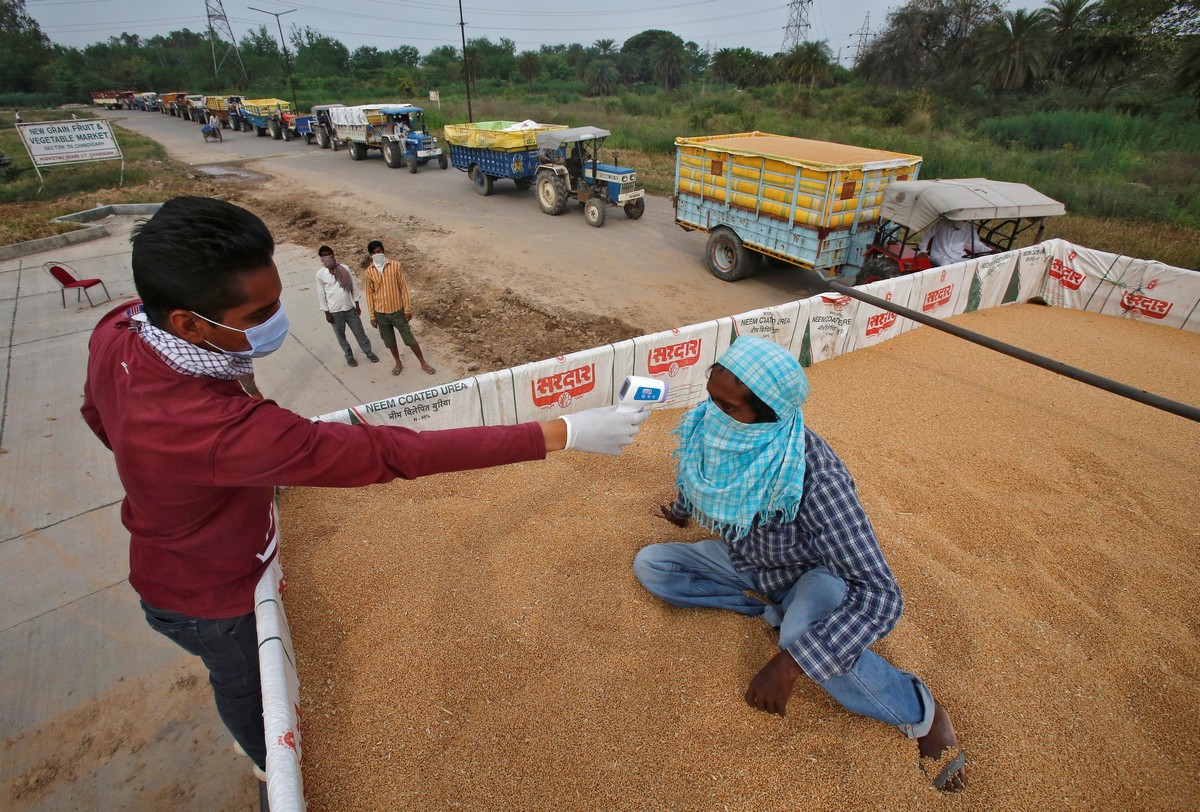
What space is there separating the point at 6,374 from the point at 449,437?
26.2ft

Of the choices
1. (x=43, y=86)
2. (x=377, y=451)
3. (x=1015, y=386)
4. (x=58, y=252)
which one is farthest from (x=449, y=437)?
(x=43, y=86)

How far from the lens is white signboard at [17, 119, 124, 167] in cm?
1369

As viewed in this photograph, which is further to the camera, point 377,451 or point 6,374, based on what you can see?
point 6,374

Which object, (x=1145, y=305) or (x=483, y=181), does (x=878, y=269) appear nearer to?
(x=1145, y=305)

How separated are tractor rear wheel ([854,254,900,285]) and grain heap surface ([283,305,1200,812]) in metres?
3.51

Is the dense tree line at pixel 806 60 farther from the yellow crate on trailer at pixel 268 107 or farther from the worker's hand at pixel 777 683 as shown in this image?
the worker's hand at pixel 777 683

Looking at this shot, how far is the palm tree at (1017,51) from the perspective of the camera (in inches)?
1039

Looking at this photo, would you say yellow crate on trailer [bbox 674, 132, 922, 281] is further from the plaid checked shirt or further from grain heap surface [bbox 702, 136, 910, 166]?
the plaid checked shirt

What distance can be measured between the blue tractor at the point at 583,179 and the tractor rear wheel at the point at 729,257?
137 inches

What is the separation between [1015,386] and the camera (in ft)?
16.8

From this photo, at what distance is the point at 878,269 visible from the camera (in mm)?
7246

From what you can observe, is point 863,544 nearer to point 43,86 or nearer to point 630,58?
point 630,58

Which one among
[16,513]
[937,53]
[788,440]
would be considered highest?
[937,53]

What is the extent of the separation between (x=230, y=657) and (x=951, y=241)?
26.9 ft
